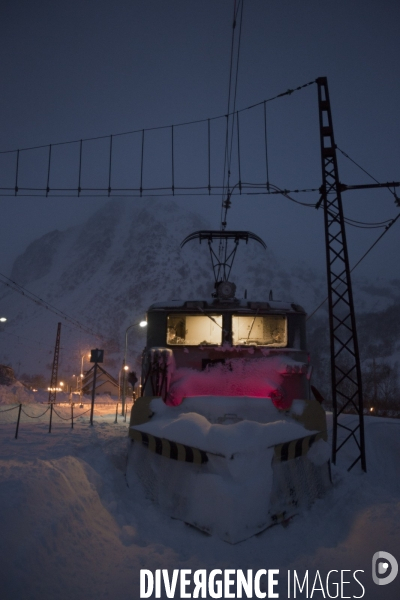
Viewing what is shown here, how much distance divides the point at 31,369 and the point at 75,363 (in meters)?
14.4

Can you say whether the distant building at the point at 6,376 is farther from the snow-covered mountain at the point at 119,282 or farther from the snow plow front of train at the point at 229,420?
the snow-covered mountain at the point at 119,282

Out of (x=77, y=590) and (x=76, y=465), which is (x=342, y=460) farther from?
(x=77, y=590)

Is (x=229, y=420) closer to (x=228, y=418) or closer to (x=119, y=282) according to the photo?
(x=228, y=418)

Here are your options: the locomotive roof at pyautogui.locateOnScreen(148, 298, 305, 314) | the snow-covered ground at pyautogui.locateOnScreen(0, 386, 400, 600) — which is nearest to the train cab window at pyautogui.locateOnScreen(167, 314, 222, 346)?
the locomotive roof at pyautogui.locateOnScreen(148, 298, 305, 314)

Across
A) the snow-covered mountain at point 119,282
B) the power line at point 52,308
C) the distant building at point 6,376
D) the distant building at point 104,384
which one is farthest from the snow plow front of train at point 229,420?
the snow-covered mountain at point 119,282

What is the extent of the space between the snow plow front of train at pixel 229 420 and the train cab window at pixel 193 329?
0.02 meters

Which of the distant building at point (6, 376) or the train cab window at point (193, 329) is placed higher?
the train cab window at point (193, 329)

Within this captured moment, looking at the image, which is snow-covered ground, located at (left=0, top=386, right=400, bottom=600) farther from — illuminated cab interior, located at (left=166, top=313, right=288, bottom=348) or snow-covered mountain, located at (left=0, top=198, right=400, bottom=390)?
snow-covered mountain, located at (left=0, top=198, right=400, bottom=390)

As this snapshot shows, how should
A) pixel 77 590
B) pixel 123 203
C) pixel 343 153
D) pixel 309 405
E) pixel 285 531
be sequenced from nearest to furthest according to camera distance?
pixel 77 590
pixel 285 531
pixel 309 405
pixel 343 153
pixel 123 203

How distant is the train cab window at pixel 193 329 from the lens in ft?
26.0

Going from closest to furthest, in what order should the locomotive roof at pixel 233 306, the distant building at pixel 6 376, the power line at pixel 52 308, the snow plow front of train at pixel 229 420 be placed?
the snow plow front of train at pixel 229 420 → the locomotive roof at pixel 233 306 → the power line at pixel 52 308 → the distant building at pixel 6 376

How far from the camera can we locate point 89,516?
4719 millimetres

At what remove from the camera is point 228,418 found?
577 cm

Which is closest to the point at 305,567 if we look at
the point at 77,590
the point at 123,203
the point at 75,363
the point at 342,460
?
the point at 77,590
